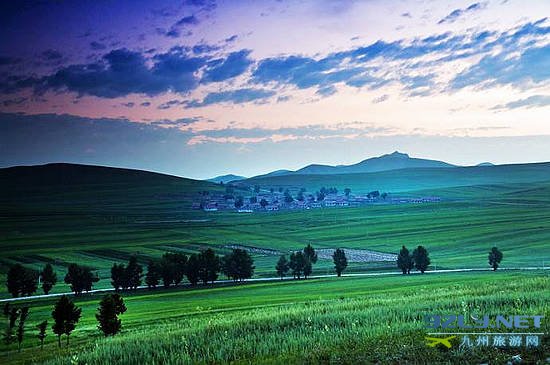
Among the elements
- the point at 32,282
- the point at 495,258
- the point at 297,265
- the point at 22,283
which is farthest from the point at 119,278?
the point at 495,258

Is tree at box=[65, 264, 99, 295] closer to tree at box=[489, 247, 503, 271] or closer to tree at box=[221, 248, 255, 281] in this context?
tree at box=[221, 248, 255, 281]

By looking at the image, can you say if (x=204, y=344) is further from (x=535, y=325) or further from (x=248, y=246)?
(x=248, y=246)

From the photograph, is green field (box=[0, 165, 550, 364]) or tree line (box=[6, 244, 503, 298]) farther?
tree line (box=[6, 244, 503, 298])

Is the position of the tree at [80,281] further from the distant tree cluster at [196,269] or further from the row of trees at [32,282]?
the distant tree cluster at [196,269]

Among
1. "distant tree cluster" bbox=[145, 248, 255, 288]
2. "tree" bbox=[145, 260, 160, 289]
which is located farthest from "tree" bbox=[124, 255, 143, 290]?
"tree" bbox=[145, 260, 160, 289]

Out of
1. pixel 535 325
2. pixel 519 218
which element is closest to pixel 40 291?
pixel 535 325

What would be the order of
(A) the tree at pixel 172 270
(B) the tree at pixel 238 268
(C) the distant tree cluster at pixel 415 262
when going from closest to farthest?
(A) the tree at pixel 172 270, (C) the distant tree cluster at pixel 415 262, (B) the tree at pixel 238 268

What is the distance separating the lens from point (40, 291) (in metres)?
110

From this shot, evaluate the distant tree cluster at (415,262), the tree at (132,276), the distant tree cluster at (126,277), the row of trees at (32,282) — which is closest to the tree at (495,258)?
the distant tree cluster at (415,262)

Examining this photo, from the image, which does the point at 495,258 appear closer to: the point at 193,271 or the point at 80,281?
the point at 193,271

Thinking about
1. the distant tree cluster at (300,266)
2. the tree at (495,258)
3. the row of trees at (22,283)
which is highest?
the tree at (495,258)

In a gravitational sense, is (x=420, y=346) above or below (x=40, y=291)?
above

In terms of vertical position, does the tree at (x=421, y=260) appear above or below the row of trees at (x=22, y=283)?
above

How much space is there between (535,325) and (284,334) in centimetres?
734
